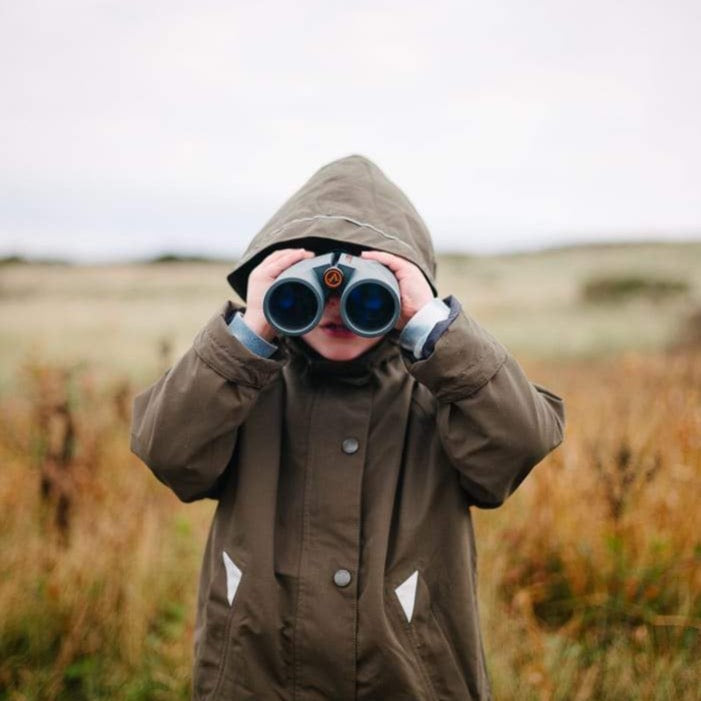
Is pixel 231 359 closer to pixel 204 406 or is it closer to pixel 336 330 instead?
pixel 204 406

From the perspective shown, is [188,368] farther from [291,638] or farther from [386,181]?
[386,181]

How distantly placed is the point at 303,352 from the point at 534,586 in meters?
1.68

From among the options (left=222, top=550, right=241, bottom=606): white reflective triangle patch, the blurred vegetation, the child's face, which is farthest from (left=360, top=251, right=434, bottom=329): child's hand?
the blurred vegetation

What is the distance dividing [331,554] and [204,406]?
1.49 ft

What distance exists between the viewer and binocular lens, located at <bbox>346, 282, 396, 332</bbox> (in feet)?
4.84

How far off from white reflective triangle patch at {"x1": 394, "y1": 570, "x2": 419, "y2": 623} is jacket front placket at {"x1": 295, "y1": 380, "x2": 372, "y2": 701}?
10 cm

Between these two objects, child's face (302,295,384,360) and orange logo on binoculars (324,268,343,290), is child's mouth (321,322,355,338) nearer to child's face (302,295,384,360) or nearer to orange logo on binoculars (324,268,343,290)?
child's face (302,295,384,360)

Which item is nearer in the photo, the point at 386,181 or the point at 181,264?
the point at 386,181

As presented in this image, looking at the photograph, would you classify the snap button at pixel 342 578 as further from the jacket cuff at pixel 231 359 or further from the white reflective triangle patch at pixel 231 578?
the jacket cuff at pixel 231 359

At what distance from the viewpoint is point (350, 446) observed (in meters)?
1.54

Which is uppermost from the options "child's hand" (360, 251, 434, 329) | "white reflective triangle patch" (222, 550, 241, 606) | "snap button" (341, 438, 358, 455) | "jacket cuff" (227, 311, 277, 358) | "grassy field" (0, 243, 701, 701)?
"child's hand" (360, 251, 434, 329)

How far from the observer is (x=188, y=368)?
1.51 metres

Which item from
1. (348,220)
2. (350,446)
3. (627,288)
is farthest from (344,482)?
(627,288)

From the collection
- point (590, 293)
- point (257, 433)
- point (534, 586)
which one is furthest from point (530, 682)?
point (590, 293)
